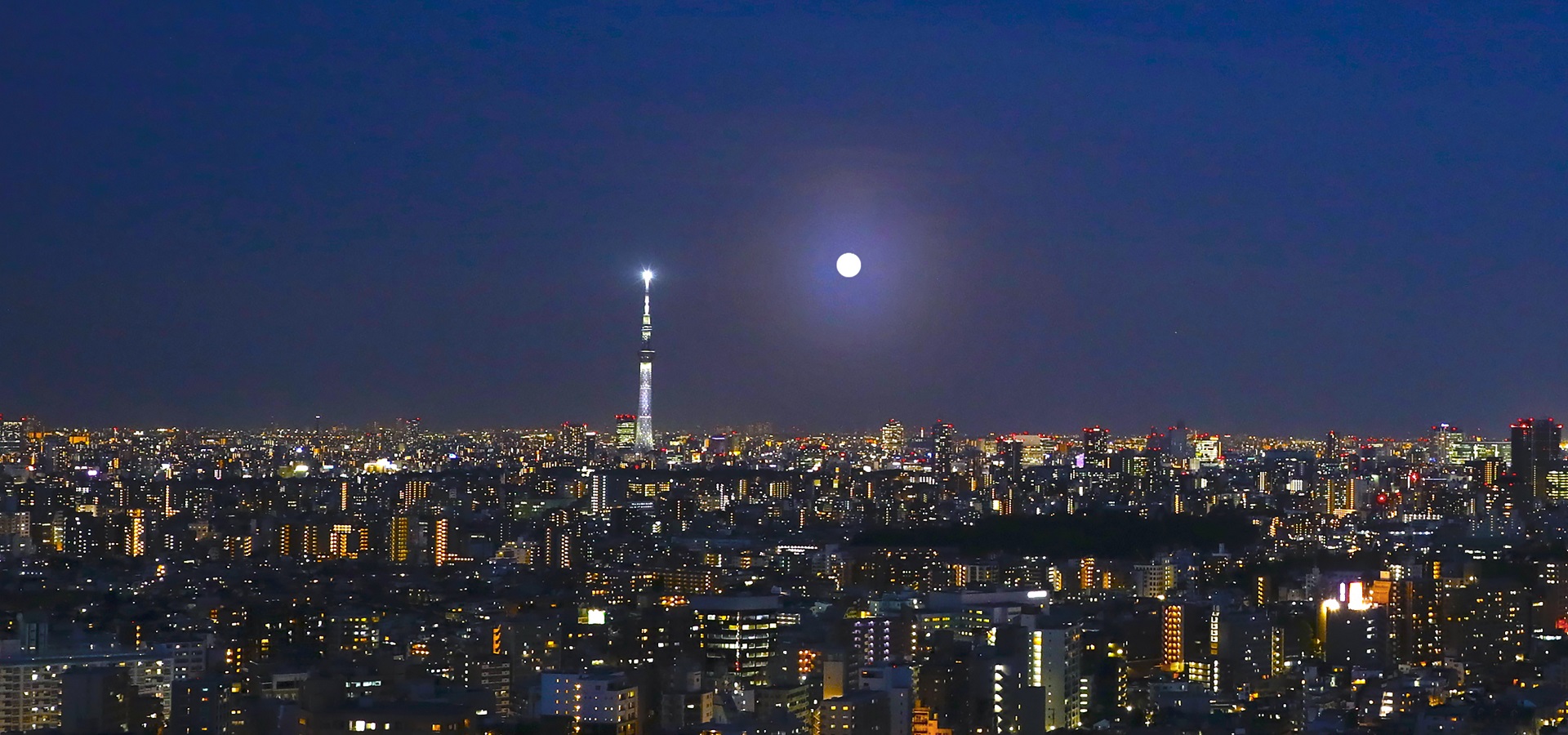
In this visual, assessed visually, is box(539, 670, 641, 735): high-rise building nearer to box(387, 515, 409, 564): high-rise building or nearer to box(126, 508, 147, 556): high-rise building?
box(387, 515, 409, 564): high-rise building

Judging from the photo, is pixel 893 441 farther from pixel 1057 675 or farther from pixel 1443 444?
pixel 1057 675

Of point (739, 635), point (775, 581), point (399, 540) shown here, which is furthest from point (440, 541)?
point (739, 635)

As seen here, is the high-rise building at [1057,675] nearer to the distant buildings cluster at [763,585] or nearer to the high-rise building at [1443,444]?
the distant buildings cluster at [763,585]

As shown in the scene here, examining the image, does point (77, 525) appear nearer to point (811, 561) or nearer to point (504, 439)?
point (811, 561)

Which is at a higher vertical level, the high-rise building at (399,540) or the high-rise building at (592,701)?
the high-rise building at (399,540)

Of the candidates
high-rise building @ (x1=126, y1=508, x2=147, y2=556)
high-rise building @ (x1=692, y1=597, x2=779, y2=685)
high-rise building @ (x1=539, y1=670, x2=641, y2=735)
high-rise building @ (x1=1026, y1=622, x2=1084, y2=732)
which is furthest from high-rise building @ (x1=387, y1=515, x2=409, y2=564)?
high-rise building @ (x1=539, y1=670, x2=641, y2=735)

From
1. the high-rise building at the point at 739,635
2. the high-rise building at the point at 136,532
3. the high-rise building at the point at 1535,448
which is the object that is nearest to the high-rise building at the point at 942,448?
the high-rise building at the point at 1535,448

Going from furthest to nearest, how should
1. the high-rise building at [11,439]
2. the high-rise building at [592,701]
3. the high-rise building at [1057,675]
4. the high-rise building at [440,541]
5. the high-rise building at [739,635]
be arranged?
the high-rise building at [440,541]
the high-rise building at [11,439]
the high-rise building at [739,635]
the high-rise building at [1057,675]
the high-rise building at [592,701]
